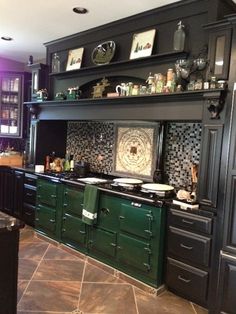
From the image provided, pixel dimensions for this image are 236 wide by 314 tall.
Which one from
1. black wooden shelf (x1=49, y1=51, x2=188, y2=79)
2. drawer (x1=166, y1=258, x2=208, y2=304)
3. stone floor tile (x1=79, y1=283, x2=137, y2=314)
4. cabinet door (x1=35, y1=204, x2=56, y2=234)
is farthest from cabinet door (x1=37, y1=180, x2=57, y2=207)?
drawer (x1=166, y1=258, x2=208, y2=304)

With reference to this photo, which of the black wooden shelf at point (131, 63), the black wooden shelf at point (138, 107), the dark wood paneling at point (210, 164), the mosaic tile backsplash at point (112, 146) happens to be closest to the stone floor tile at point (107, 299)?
the dark wood paneling at point (210, 164)

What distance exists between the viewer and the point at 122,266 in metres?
3.03

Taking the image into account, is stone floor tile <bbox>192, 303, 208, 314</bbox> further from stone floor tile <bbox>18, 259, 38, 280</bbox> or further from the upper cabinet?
the upper cabinet

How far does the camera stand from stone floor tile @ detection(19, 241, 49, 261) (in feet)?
11.3

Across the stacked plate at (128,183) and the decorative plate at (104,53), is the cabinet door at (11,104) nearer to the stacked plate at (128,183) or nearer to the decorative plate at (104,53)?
the decorative plate at (104,53)

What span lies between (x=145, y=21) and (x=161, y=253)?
92.5 inches

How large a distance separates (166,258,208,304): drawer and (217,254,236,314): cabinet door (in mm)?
212

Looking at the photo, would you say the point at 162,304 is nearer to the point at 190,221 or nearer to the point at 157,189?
the point at 190,221

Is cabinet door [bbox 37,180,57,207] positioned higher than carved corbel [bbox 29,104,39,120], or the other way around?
carved corbel [bbox 29,104,39,120]

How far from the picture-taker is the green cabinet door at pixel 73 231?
11.3 feet

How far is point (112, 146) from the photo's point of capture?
4.03 meters

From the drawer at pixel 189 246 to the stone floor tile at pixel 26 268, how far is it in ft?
4.66

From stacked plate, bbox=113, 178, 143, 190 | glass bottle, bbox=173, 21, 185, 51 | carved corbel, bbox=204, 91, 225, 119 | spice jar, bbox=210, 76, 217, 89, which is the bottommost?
stacked plate, bbox=113, 178, 143, 190

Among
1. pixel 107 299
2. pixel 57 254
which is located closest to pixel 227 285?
pixel 107 299
